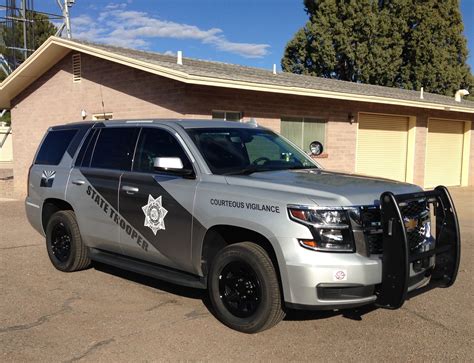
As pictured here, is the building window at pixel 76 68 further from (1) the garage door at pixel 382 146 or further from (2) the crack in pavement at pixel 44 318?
(2) the crack in pavement at pixel 44 318

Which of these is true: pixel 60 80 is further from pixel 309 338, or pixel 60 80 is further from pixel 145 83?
pixel 309 338

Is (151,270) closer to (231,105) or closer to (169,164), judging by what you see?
(169,164)

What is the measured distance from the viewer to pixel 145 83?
39.0 ft

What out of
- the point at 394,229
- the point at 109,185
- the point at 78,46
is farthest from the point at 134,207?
the point at 78,46

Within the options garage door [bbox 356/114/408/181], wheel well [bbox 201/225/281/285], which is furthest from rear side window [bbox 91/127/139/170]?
garage door [bbox 356/114/408/181]

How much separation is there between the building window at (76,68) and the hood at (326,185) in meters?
10.2

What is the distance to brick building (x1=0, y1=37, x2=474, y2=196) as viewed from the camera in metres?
11.3

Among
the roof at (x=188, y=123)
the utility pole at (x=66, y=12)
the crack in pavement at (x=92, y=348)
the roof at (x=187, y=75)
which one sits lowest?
the crack in pavement at (x=92, y=348)

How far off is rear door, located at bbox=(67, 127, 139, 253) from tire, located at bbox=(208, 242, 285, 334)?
4.99 feet

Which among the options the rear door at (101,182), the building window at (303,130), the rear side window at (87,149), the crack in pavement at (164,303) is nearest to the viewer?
the crack in pavement at (164,303)

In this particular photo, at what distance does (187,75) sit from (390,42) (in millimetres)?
26427

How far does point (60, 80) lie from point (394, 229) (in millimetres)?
12517

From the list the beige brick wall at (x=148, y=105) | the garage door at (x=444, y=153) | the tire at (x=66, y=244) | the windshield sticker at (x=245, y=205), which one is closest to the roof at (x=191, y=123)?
the windshield sticker at (x=245, y=205)

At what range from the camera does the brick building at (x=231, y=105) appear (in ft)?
37.0
